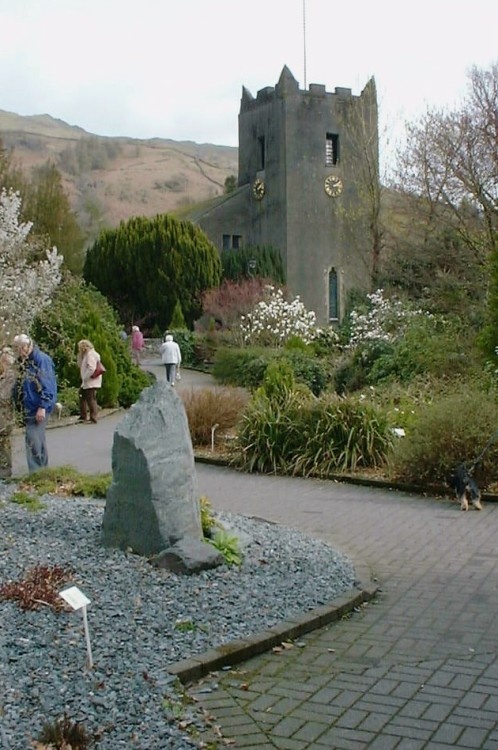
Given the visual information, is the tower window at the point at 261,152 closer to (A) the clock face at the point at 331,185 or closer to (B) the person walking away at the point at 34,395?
(A) the clock face at the point at 331,185

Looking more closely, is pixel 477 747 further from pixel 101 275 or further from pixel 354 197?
pixel 354 197

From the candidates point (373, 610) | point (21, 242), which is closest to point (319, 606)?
point (373, 610)

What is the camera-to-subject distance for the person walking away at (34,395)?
11.2m

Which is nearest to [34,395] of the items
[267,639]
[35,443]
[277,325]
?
[35,443]

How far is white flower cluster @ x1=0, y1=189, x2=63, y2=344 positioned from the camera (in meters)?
12.2

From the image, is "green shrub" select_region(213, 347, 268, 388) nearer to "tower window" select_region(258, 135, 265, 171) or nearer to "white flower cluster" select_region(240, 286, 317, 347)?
"white flower cluster" select_region(240, 286, 317, 347)

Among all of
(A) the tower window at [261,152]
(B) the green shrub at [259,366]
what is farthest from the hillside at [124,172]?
(B) the green shrub at [259,366]

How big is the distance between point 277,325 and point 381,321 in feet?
28.0

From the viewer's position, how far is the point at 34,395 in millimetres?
11344

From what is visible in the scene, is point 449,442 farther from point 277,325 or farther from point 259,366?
point 277,325

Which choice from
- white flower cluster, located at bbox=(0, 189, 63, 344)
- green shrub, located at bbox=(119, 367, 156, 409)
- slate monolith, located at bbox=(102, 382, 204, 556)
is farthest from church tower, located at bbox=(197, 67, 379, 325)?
slate monolith, located at bbox=(102, 382, 204, 556)

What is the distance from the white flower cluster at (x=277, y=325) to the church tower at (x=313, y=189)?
733 inches

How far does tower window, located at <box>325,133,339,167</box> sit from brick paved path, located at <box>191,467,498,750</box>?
158ft

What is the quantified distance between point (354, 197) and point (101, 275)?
15821mm
